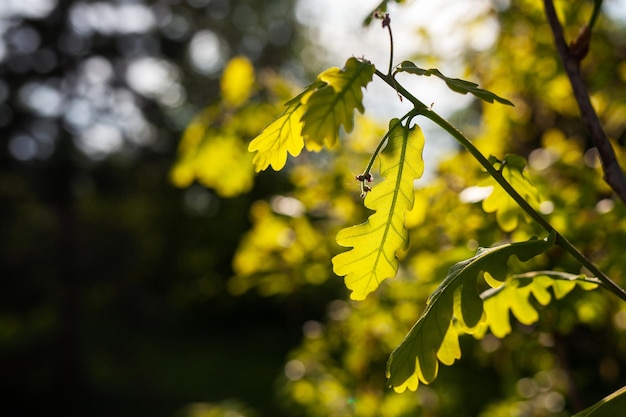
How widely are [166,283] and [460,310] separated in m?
19.7

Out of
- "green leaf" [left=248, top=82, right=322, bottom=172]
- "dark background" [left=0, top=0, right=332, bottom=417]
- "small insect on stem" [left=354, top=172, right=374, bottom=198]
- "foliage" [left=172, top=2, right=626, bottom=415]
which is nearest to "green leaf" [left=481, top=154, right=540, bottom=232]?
"foliage" [left=172, top=2, right=626, bottom=415]

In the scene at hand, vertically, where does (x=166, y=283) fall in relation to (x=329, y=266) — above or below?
above

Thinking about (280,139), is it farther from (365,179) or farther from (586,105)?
(586,105)

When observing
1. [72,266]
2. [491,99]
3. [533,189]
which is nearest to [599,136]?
[533,189]

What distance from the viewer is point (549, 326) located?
6.64 ft

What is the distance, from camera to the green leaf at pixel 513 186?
1.25 m

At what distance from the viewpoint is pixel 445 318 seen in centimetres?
107

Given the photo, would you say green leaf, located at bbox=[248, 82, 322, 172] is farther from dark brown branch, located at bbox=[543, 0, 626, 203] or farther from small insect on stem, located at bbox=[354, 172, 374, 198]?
dark brown branch, located at bbox=[543, 0, 626, 203]

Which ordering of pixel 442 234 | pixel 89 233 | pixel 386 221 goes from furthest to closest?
pixel 89 233
pixel 442 234
pixel 386 221

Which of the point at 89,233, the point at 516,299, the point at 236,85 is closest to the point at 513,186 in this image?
the point at 516,299

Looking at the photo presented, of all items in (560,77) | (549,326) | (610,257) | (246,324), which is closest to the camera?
Result: (610,257)

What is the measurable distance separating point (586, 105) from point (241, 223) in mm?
16199


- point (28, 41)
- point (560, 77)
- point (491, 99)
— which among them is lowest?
point (491, 99)

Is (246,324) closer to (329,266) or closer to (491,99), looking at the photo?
(329,266)
